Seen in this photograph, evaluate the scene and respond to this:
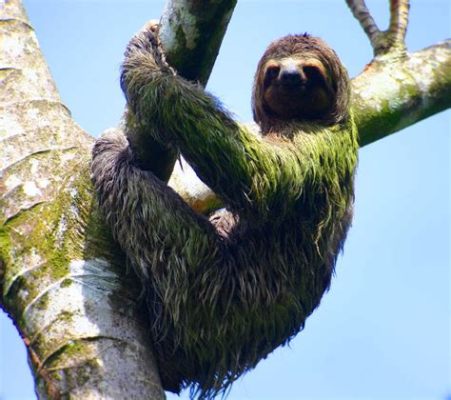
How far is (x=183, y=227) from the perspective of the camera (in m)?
6.84

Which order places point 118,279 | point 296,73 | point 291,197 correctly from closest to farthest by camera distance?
1. point 118,279
2. point 291,197
3. point 296,73

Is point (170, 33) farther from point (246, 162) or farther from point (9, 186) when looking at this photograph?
point (9, 186)

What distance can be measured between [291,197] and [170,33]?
6.39ft

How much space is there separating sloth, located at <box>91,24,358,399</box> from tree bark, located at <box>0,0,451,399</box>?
0.28m

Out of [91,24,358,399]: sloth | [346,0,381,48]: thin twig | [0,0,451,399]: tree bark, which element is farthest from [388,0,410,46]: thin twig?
[0,0,451,399]: tree bark

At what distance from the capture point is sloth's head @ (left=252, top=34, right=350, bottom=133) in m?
7.94

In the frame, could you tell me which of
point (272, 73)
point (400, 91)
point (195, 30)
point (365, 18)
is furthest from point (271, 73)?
point (365, 18)

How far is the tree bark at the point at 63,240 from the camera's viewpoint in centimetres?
531

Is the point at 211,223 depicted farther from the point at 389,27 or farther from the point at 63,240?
the point at 389,27

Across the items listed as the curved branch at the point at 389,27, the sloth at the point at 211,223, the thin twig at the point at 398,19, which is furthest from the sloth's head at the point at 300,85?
the thin twig at the point at 398,19

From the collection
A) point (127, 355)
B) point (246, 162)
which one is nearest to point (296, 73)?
point (246, 162)

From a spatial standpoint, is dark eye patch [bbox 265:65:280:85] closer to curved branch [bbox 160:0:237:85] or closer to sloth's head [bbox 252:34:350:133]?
sloth's head [bbox 252:34:350:133]

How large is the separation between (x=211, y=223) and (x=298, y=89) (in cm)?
180

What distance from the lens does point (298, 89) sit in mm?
7875
